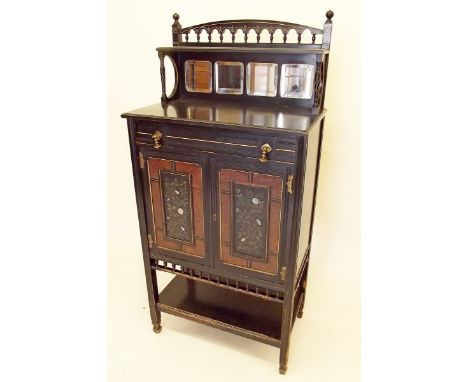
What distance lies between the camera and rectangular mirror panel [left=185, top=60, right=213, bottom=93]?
1877mm

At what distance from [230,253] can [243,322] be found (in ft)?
1.45

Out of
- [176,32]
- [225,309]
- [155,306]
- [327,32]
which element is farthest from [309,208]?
[176,32]

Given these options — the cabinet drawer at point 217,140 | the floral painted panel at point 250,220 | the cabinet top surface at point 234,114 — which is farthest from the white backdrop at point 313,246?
the cabinet drawer at point 217,140

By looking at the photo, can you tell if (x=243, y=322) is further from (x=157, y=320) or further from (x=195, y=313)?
(x=157, y=320)

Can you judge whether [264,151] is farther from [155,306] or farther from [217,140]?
[155,306]

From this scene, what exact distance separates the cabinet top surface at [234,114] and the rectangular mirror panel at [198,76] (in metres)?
0.11

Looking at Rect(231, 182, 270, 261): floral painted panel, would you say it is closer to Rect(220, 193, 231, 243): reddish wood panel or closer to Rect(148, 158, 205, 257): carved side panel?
Rect(220, 193, 231, 243): reddish wood panel

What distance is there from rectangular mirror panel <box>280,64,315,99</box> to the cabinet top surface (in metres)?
0.08

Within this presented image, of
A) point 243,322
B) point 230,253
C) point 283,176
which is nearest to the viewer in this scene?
point 283,176

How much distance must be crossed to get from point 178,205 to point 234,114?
1.63 ft

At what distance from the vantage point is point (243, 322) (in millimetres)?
1872

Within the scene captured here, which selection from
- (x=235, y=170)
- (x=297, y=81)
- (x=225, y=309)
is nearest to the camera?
(x=235, y=170)

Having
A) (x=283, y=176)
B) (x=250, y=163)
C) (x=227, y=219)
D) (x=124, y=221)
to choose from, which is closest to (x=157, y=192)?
(x=227, y=219)

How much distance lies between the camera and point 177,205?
1692mm
